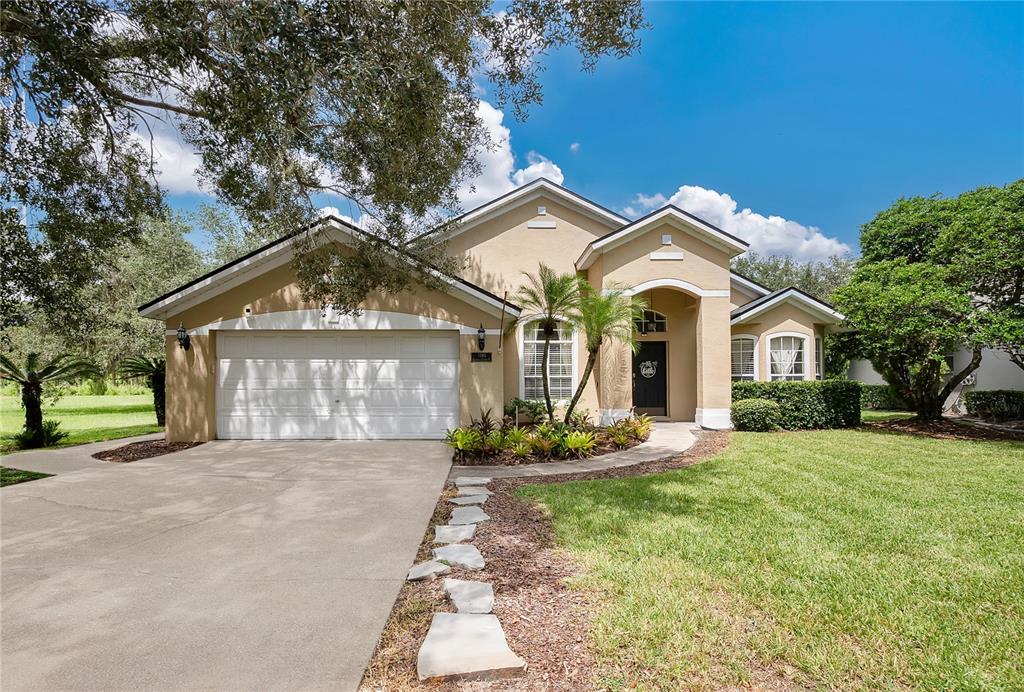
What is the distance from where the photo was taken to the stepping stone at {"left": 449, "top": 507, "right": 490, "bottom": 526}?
213 inches

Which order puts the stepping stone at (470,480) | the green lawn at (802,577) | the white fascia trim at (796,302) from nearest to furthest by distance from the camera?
the green lawn at (802,577) < the stepping stone at (470,480) < the white fascia trim at (796,302)

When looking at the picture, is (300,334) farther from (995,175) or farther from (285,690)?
(995,175)

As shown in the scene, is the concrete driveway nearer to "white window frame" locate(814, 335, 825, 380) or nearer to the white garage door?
the white garage door

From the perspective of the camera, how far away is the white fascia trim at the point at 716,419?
12914mm

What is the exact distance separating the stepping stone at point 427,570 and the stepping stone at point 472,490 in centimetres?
238

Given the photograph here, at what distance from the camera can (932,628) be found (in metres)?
3.12

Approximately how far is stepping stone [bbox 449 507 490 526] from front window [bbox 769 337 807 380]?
40.3ft

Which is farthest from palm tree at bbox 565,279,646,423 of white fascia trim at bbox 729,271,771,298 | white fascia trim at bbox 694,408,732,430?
white fascia trim at bbox 729,271,771,298

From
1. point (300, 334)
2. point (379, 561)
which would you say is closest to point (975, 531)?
point (379, 561)

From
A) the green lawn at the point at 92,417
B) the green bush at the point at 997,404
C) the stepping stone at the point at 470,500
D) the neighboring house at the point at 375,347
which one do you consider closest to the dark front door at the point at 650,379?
the neighboring house at the point at 375,347

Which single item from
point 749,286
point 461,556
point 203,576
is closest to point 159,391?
point 203,576

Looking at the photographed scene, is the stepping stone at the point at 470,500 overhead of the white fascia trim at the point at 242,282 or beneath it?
beneath

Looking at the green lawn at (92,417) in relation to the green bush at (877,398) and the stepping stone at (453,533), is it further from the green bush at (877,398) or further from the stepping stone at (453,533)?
the green bush at (877,398)

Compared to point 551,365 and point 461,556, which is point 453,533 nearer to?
point 461,556
